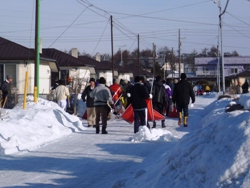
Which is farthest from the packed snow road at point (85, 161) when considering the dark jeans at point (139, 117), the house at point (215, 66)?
the house at point (215, 66)

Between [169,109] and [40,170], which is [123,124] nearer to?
[169,109]

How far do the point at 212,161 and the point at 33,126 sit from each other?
11.3 metres

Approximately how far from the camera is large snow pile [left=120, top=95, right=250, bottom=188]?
613cm

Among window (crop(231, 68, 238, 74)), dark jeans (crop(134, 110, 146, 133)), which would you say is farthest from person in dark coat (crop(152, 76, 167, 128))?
window (crop(231, 68, 238, 74))

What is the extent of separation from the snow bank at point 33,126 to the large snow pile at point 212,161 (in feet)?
20.3

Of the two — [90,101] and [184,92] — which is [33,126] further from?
[184,92]

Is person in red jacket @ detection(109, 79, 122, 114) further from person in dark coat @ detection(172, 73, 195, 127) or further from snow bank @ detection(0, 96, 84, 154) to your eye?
person in dark coat @ detection(172, 73, 195, 127)

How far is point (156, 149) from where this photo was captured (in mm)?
13125

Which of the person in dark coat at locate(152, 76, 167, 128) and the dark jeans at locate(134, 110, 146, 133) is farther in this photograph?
the person in dark coat at locate(152, 76, 167, 128)

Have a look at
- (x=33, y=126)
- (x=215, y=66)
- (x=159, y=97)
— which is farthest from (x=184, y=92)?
(x=215, y=66)

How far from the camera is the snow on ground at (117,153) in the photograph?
657cm

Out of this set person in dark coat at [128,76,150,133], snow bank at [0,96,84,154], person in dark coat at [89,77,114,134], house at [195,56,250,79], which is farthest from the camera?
house at [195,56,250,79]

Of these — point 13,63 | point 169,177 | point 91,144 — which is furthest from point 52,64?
point 169,177

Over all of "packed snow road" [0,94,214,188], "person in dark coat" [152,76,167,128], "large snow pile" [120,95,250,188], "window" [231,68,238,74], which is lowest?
"packed snow road" [0,94,214,188]
